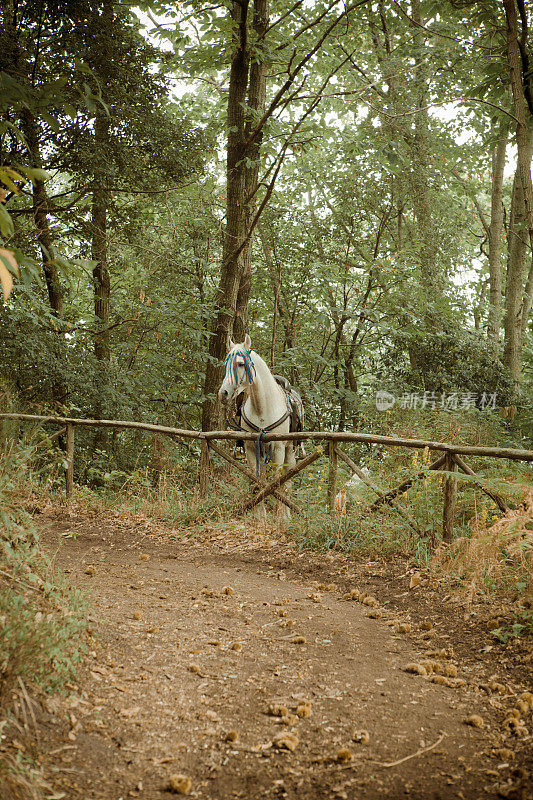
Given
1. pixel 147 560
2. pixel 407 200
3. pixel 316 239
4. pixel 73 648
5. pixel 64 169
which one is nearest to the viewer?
pixel 73 648

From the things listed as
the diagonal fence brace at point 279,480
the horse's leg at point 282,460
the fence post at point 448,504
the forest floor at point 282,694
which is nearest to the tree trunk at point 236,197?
the horse's leg at point 282,460

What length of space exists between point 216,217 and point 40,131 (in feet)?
15.8

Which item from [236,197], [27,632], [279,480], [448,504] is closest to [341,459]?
[279,480]

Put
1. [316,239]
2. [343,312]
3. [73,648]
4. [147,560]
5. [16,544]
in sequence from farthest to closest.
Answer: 1. [316,239]
2. [343,312]
3. [147,560]
4. [16,544]
5. [73,648]

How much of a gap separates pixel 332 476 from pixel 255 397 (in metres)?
2.11

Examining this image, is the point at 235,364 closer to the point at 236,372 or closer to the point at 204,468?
the point at 236,372

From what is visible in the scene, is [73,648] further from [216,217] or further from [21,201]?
[216,217]

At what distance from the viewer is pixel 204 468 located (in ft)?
28.3

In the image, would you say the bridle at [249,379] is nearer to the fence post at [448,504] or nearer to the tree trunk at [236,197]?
the tree trunk at [236,197]

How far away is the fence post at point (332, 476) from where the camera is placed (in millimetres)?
7012

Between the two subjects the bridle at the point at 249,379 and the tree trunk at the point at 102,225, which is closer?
the bridle at the point at 249,379

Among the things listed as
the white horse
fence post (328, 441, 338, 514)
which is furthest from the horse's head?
fence post (328, 441, 338, 514)


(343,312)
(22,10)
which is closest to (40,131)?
(22,10)

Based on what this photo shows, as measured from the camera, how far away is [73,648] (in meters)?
3.30
